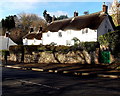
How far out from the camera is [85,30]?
32.7 metres

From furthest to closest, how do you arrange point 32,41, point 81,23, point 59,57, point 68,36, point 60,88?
point 32,41 < point 68,36 < point 81,23 < point 59,57 < point 60,88

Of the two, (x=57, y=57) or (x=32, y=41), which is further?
(x=32, y=41)

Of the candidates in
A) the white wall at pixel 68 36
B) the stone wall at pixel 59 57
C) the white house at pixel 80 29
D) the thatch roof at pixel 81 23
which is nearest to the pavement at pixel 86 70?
the stone wall at pixel 59 57

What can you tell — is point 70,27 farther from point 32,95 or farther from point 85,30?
point 32,95

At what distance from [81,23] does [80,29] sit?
1.88 metres

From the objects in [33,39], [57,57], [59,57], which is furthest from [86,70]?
[33,39]

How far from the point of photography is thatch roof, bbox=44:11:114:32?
32.4 metres

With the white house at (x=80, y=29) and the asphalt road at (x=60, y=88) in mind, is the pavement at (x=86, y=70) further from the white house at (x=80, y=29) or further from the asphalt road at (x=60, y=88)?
the white house at (x=80, y=29)

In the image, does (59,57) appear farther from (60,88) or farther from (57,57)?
(60,88)

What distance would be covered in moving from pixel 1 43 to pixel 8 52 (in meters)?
18.4

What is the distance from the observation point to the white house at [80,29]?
32.0 metres

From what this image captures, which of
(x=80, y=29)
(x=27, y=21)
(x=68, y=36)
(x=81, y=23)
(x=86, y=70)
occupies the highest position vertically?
(x=27, y=21)

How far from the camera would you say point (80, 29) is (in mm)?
33250

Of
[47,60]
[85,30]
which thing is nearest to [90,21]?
[85,30]
